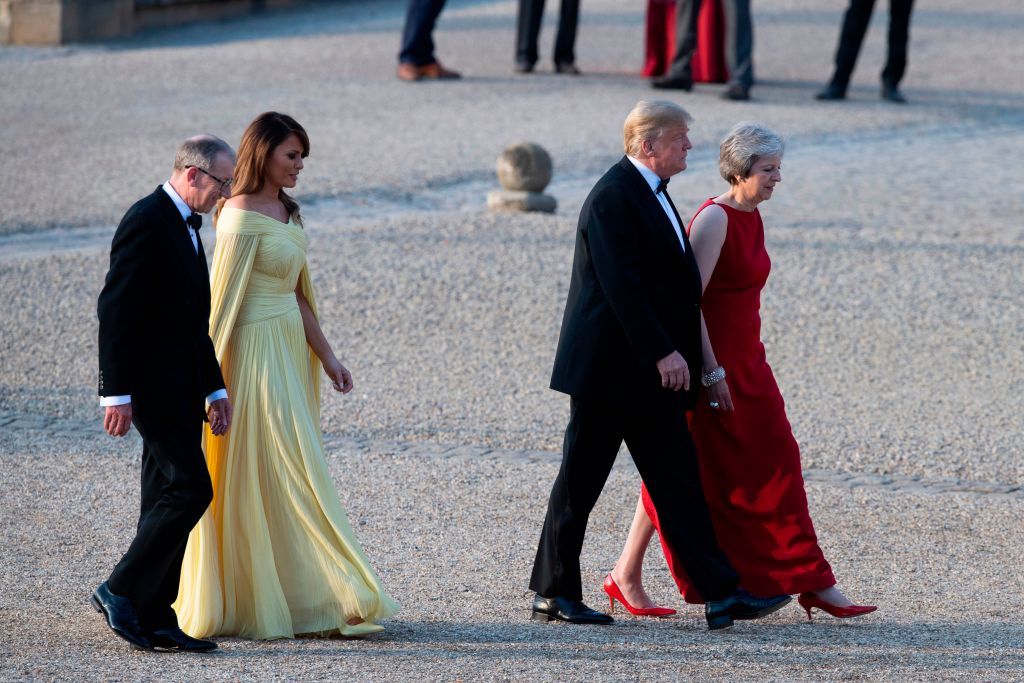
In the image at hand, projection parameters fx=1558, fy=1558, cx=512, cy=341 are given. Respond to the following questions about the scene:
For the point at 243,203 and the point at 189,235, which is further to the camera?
the point at 243,203

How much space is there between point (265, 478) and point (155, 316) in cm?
61

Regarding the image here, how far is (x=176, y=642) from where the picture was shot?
14.1ft

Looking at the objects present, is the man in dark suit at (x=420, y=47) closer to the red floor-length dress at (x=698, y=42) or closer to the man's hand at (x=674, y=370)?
the red floor-length dress at (x=698, y=42)

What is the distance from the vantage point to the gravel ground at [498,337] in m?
4.60

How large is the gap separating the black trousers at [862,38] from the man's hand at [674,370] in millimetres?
10683

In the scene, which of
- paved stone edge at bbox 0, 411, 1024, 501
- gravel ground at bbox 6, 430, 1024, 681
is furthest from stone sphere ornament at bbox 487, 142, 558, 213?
gravel ground at bbox 6, 430, 1024, 681

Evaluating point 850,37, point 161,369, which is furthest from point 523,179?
point 161,369

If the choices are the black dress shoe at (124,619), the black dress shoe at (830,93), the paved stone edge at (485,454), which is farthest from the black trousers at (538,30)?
the black dress shoe at (124,619)

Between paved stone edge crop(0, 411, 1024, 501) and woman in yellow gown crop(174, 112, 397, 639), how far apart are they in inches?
75.8

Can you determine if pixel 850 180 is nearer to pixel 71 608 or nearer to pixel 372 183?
pixel 372 183

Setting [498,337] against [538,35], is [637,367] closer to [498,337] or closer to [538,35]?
[498,337]

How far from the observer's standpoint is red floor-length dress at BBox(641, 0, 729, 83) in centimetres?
1520

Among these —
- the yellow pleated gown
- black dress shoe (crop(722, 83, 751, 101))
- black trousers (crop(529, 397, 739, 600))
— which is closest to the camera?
the yellow pleated gown

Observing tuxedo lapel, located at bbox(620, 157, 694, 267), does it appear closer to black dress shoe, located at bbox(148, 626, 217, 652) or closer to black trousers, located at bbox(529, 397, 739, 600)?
black trousers, located at bbox(529, 397, 739, 600)
